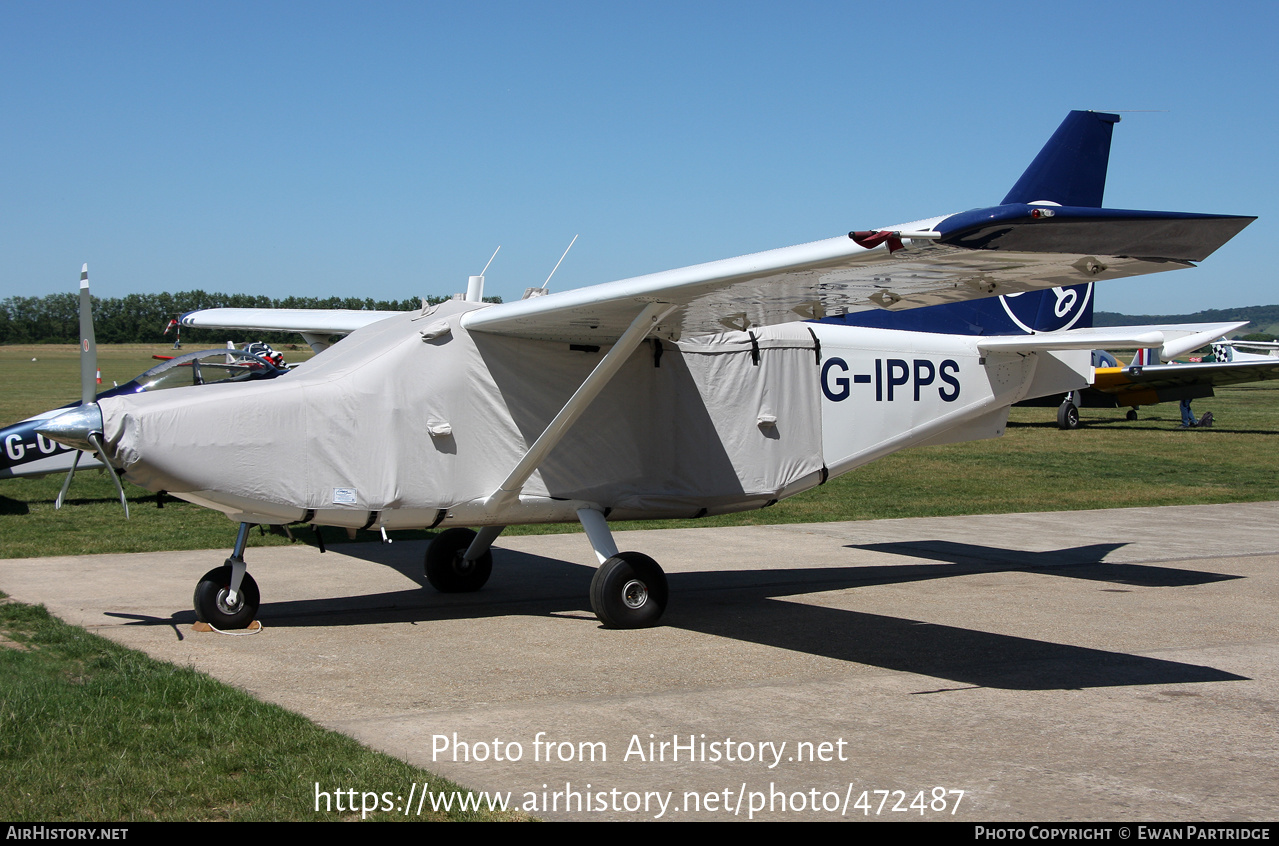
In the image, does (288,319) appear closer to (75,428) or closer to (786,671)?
(75,428)

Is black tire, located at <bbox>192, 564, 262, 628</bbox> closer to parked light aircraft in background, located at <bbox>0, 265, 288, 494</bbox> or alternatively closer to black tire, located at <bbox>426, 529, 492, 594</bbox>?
black tire, located at <bbox>426, 529, 492, 594</bbox>

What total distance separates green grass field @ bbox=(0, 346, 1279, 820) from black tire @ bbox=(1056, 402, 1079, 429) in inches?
25.8

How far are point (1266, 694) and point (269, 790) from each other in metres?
5.16

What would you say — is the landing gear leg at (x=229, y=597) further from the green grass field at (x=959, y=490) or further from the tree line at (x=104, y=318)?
the tree line at (x=104, y=318)

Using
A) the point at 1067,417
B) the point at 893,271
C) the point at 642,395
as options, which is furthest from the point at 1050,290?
the point at 1067,417

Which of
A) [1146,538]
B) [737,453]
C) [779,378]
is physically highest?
[779,378]

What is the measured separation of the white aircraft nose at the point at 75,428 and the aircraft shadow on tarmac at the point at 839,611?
5.74ft

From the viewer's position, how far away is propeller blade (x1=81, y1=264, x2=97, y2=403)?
7527 mm

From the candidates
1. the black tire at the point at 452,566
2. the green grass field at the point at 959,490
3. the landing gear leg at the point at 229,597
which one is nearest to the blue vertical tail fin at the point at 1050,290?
the black tire at the point at 452,566

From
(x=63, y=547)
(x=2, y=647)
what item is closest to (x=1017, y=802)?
(x=2, y=647)

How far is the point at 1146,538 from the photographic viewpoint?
11961 millimetres

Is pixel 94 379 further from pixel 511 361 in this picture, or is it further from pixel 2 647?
pixel 511 361

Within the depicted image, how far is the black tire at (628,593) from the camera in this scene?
24.1 ft

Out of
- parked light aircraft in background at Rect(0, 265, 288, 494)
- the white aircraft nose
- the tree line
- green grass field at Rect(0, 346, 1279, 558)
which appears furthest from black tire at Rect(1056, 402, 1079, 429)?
the tree line
